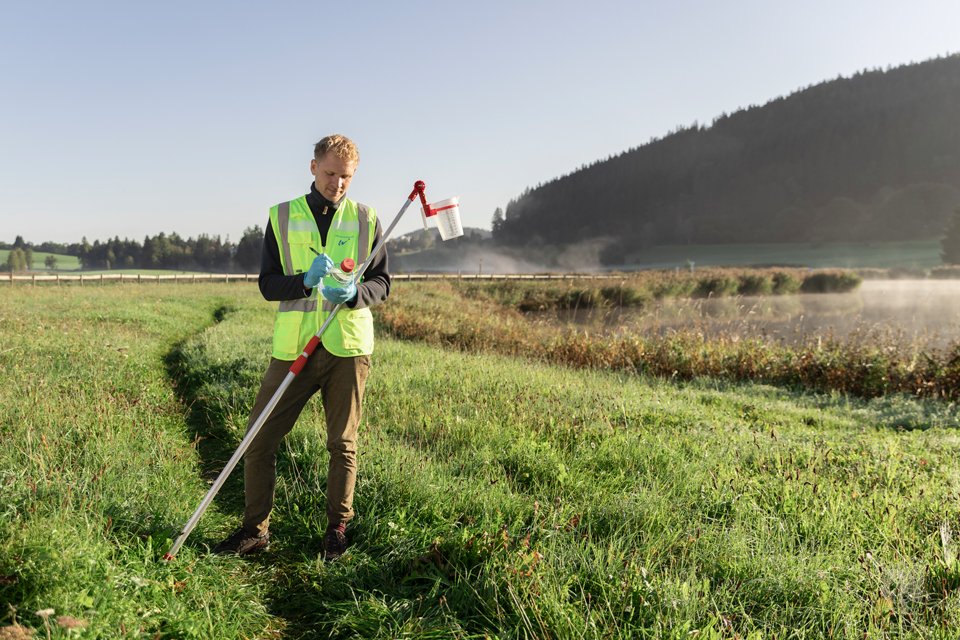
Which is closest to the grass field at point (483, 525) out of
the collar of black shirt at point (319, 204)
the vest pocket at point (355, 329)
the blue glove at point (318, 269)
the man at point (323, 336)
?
the man at point (323, 336)

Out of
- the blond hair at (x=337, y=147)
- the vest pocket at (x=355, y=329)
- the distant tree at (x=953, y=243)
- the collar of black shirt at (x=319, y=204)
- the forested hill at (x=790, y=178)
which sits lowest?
the vest pocket at (x=355, y=329)

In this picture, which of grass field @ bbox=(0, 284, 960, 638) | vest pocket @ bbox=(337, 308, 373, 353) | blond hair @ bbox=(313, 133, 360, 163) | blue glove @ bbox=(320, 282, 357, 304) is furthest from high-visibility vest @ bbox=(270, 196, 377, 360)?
grass field @ bbox=(0, 284, 960, 638)

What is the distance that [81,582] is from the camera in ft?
9.65

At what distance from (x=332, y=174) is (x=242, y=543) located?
8.69 feet

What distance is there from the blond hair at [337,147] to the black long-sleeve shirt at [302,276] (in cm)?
29

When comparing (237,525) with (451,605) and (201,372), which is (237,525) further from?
(201,372)

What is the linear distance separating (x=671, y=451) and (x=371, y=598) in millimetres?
3293

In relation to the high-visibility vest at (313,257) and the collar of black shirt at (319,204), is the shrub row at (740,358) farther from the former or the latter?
the collar of black shirt at (319,204)

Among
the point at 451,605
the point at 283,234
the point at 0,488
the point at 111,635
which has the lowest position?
the point at 451,605

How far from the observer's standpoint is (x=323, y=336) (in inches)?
148

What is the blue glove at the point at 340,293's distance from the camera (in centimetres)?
353

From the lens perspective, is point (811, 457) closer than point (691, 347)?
Yes

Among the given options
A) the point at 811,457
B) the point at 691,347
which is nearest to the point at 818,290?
the point at 691,347

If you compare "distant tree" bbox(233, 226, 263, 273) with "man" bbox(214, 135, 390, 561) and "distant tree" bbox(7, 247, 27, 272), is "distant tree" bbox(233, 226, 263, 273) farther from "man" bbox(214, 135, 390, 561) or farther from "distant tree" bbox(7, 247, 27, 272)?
"man" bbox(214, 135, 390, 561)
